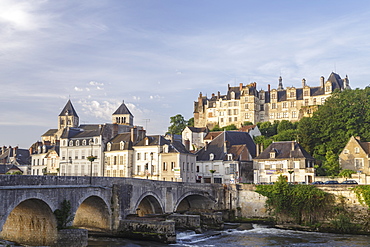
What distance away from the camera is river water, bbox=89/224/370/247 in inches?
1054

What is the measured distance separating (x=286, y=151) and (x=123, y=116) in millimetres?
26401

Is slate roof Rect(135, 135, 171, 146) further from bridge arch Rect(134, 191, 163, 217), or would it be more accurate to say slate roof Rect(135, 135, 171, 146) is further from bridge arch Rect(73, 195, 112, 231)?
bridge arch Rect(73, 195, 112, 231)

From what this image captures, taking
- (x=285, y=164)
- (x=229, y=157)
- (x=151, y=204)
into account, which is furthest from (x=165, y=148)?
(x=285, y=164)

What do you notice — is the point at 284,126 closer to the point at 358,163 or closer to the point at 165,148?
the point at 358,163

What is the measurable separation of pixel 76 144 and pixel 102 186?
26313 millimetres

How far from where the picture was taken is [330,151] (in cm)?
5134

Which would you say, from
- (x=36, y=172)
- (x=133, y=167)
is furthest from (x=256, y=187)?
(x=36, y=172)

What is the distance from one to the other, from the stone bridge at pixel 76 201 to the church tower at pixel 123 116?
26.6 meters

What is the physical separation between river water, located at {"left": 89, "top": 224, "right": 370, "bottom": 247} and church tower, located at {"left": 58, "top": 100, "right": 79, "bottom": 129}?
73158 mm

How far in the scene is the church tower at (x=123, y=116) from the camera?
63.8 m

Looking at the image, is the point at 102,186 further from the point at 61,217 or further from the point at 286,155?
the point at 286,155

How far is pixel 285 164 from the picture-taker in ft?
157

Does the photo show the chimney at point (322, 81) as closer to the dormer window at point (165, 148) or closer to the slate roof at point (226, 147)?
the slate roof at point (226, 147)

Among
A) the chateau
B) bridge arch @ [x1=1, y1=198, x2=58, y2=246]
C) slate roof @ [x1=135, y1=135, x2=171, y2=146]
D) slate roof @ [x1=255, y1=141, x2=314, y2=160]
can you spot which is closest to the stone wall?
bridge arch @ [x1=1, y1=198, x2=58, y2=246]
